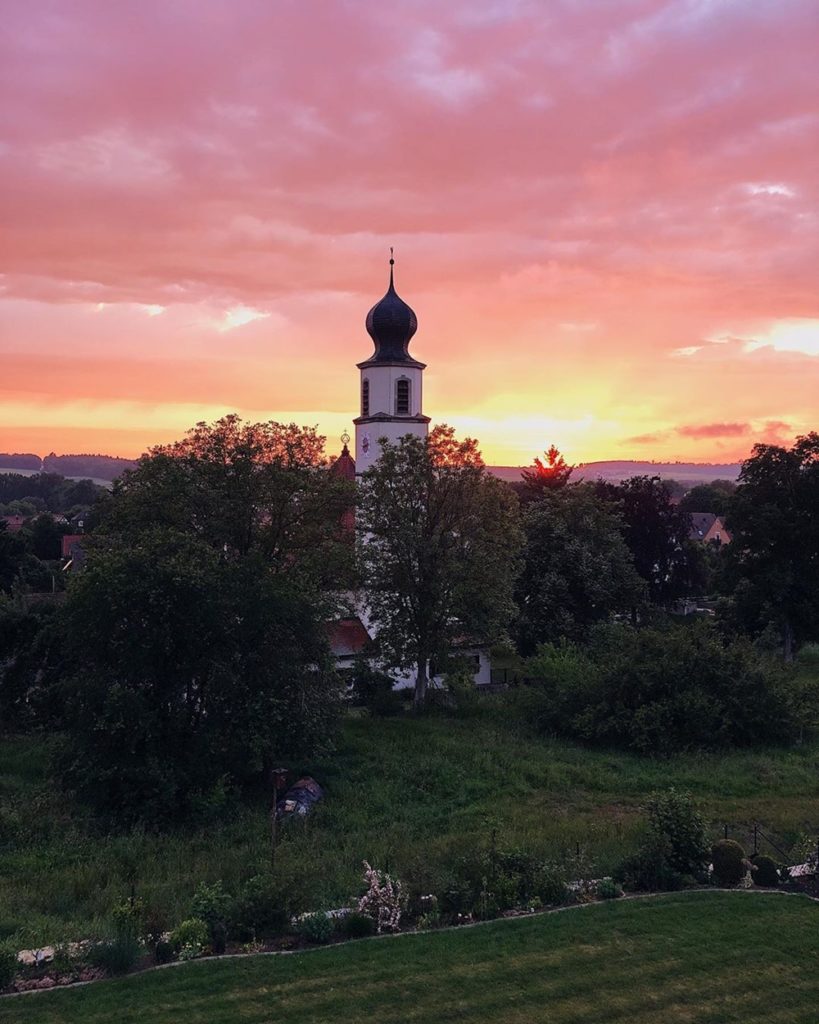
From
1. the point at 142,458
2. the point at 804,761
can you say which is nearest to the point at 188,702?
the point at 142,458

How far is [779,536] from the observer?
3644 centimetres

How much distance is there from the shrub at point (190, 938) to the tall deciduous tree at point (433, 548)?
17.3 m

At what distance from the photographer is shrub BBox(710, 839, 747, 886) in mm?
13773

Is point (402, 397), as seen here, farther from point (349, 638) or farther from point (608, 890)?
point (608, 890)

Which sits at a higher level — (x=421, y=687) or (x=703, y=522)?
(x=703, y=522)

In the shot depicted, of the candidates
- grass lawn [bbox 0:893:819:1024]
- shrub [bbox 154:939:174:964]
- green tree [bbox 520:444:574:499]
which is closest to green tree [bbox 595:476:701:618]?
green tree [bbox 520:444:574:499]

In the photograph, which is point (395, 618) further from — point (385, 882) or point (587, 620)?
point (385, 882)

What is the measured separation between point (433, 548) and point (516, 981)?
59.9ft

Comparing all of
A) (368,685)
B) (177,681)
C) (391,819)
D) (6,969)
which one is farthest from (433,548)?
(6,969)

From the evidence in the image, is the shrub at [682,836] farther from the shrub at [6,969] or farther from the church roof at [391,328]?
the church roof at [391,328]

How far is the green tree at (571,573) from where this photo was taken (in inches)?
1437

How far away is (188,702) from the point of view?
66.5ft

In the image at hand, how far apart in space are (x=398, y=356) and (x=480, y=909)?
90.7 feet

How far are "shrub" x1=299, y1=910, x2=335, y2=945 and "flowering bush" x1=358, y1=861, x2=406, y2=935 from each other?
0.59m
